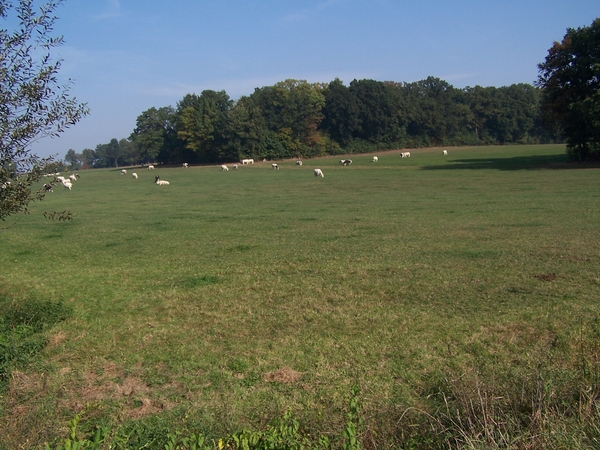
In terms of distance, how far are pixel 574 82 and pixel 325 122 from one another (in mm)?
73025

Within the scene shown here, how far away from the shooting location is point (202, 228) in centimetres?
1867

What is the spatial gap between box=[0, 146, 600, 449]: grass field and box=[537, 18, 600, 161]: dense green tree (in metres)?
31.5

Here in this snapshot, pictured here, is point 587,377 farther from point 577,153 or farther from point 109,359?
point 577,153

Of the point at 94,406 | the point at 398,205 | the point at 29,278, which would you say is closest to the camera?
the point at 94,406

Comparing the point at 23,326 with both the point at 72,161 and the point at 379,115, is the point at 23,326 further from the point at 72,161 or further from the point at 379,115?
the point at 379,115

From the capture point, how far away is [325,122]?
4518 inches

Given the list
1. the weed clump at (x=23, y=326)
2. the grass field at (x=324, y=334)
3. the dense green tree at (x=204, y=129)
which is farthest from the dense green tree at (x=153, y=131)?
the weed clump at (x=23, y=326)

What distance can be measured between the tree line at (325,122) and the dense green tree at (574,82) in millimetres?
60435

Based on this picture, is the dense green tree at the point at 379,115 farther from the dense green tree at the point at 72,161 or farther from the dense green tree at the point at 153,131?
the dense green tree at the point at 72,161

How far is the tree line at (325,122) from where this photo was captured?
338ft

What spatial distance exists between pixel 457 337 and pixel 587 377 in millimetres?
2054

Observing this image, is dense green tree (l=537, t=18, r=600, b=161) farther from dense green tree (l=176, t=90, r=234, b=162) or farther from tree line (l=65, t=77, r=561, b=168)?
dense green tree (l=176, t=90, r=234, b=162)

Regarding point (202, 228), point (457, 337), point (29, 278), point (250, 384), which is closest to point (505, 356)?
point (457, 337)

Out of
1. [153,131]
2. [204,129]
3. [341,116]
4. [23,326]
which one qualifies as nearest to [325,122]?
[341,116]
